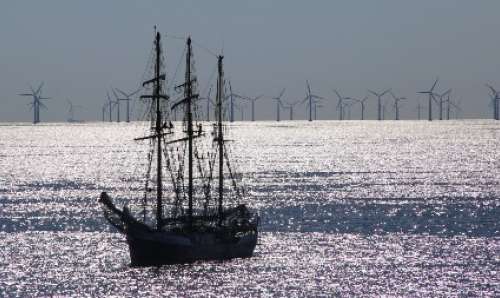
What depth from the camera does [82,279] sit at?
97312 millimetres

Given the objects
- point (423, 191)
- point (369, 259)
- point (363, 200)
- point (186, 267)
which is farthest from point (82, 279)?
point (423, 191)

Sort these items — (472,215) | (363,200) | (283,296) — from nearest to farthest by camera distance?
(283,296)
(472,215)
(363,200)

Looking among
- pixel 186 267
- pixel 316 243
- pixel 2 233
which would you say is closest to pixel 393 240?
pixel 316 243

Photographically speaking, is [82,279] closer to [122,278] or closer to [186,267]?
[122,278]

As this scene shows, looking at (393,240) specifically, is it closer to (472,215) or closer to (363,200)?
(472,215)

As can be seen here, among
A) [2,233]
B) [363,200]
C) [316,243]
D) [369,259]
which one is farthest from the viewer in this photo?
[363,200]

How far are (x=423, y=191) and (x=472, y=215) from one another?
142 feet

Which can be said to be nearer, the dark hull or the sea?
the sea

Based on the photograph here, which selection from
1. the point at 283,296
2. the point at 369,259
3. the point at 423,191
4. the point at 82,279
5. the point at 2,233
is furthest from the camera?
the point at 423,191

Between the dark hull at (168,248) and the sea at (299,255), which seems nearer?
the sea at (299,255)

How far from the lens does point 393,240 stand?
401ft

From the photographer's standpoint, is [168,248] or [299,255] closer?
[168,248]

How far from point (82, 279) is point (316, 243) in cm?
3152

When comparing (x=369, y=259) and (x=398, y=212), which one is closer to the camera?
(x=369, y=259)
